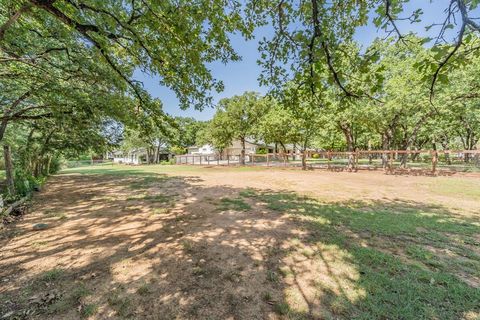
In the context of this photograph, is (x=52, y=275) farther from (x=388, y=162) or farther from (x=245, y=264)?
(x=388, y=162)

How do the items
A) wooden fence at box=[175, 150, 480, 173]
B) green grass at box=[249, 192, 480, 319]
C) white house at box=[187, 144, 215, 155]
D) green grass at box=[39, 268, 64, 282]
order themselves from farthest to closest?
1. white house at box=[187, 144, 215, 155]
2. wooden fence at box=[175, 150, 480, 173]
3. green grass at box=[39, 268, 64, 282]
4. green grass at box=[249, 192, 480, 319]

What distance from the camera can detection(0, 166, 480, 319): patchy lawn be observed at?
7.75 feet

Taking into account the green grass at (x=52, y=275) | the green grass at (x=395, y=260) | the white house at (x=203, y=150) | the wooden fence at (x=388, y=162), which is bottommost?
the green grass at (x=395, y=260)

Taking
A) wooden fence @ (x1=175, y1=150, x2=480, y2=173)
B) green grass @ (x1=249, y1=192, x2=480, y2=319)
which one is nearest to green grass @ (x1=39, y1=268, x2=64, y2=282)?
green grass @ (x1=249, y1=192, x2=480, y2=319)

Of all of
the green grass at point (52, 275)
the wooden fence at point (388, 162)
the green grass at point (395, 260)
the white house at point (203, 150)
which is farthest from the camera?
the white house at point (203, 150)

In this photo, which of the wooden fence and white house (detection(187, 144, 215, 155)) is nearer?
the wooden fence

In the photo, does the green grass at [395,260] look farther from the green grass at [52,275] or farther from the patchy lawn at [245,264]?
the green grass at [52,275]

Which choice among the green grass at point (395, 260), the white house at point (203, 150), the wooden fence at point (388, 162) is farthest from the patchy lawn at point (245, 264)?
the white house at point (203, 150)

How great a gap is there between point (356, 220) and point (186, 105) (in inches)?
189

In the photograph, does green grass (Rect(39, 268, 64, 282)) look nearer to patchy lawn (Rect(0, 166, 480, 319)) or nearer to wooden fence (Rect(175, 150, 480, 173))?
patchy lawn (Rect(0, 166, 480, 319))

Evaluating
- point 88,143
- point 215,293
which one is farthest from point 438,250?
point 88,143

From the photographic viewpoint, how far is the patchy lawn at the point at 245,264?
2.36m

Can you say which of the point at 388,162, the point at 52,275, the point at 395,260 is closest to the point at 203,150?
the point at 388,162

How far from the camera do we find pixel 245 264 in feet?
10.7
